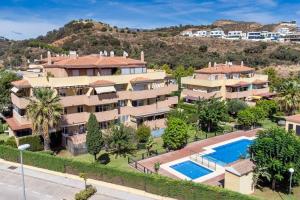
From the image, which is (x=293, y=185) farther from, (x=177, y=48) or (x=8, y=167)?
(x=177, y=48)

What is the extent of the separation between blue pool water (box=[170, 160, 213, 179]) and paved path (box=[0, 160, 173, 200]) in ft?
26.5

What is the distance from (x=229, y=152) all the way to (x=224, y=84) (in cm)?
2558

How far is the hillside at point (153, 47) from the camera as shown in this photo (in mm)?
123125

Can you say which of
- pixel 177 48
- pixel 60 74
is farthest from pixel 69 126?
pixel 177 48

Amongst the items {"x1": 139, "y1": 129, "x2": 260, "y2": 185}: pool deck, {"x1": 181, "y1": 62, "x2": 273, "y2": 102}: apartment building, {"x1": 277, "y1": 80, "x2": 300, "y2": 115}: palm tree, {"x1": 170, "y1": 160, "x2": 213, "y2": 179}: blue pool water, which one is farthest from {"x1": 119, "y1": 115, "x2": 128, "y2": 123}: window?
{"x1": 277, "y1": 80, "x2": 300, "y2": 115}: palm tree

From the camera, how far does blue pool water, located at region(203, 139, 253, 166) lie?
1663 inches

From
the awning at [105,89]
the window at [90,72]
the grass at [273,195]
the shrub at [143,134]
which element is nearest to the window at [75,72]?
the window at [90,72]

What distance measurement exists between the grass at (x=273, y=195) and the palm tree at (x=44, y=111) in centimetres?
2436

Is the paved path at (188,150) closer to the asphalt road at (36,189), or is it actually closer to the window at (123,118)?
the asphalt road at (36,189)

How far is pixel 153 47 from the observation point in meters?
140

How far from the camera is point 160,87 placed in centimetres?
5497

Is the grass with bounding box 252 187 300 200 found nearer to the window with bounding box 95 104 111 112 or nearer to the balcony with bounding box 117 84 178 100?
the balcony with bounding box 117 84 178 100

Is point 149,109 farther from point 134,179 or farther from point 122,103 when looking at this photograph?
point 134,179

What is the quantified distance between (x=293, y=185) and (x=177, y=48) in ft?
373
